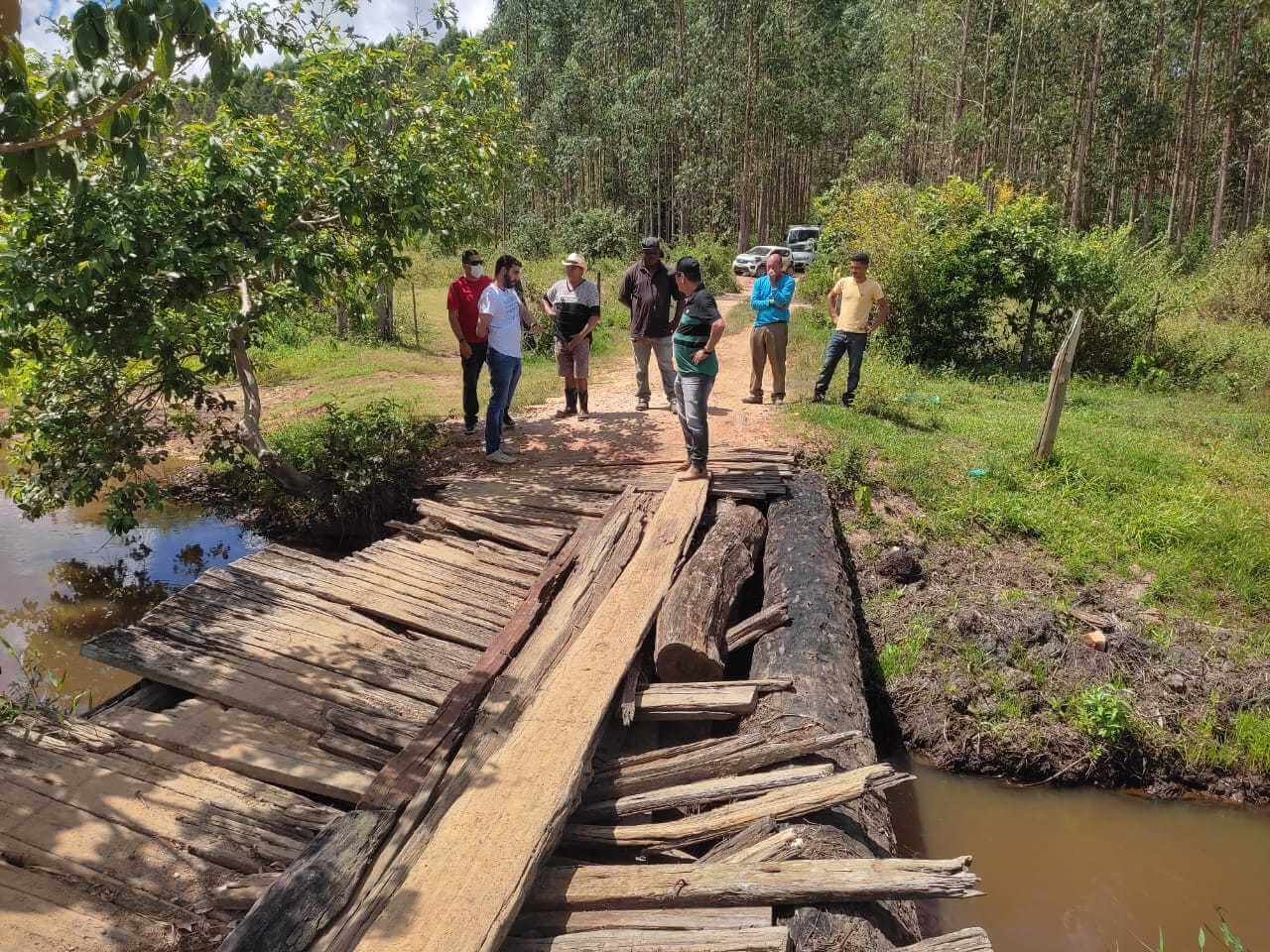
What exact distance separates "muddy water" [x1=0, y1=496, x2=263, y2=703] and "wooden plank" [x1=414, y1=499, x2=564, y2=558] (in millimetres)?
2416

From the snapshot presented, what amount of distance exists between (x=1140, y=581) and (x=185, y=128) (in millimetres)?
8425

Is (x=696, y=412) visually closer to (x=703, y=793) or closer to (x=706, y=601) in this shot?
(x=706, y=601)

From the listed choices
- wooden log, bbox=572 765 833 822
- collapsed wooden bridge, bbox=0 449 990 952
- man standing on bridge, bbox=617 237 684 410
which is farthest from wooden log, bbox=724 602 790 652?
man standing on bridge, bbox=617 237 684 410

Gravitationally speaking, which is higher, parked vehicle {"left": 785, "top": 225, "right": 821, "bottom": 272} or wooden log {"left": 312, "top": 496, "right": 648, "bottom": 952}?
parked vehicle {"left": 785, "top": 225, "right": 821, "bottom": 272}

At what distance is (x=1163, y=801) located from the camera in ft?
17.3

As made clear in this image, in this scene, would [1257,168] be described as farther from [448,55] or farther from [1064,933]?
[1064,933]

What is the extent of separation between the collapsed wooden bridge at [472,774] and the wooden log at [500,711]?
0.5 inches

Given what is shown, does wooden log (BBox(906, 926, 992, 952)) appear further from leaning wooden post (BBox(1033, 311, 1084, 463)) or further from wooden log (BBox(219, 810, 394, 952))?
leaning wooden post (BBox(1033, 311, 1084, 463))

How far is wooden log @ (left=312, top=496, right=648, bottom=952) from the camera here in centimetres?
289

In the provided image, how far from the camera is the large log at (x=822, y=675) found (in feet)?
9.77

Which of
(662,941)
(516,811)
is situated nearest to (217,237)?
(516,811)

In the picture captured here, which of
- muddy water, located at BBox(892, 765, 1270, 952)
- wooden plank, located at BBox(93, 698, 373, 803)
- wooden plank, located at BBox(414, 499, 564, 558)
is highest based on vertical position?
wooden plank, located at BBox(414, 499, 564, 558)

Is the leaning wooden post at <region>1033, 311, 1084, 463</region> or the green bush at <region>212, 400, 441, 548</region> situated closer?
the leaning wooden post at <region>1033, 311, 1084, 463</region>

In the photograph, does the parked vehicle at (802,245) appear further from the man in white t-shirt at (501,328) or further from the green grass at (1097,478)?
the man in white t-shirt at (501,328)
